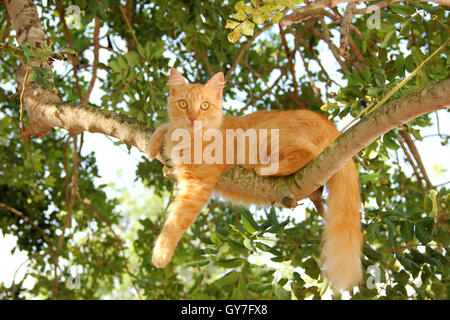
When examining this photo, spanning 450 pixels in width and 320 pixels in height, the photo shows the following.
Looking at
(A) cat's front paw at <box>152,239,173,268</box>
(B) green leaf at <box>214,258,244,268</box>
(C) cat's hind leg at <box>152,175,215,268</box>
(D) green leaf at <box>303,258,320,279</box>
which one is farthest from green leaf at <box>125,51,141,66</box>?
(D) green leaf at <box>303,258,320,279</box>

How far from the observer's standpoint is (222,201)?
369cm

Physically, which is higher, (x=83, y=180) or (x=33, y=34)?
(x=33, y=34)

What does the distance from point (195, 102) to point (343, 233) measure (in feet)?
4.69

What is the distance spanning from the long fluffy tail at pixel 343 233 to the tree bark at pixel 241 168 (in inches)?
12.8

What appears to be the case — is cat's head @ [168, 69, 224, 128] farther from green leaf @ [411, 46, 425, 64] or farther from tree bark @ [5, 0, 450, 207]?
green leaf @ [411, 46, 425, 64]

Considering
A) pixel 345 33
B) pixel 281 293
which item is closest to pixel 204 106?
pixel 345 33

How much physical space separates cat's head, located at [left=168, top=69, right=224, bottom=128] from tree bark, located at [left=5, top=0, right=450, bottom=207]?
356mm

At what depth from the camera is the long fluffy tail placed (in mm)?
2381

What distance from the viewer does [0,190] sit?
459 cm

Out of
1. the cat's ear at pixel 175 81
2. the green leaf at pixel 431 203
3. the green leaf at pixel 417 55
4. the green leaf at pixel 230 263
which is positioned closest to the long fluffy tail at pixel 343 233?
the green leaf at pixel 431 203

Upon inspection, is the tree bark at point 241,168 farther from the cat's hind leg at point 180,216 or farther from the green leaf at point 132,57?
the green leaf at point 132,57
